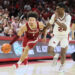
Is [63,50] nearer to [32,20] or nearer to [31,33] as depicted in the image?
[31,33]

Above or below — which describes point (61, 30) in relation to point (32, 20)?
below

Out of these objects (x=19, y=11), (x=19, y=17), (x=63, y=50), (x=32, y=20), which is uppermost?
(x=19, y=11)

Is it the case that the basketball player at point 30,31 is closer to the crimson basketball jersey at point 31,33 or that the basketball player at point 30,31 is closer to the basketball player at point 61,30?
the crimson basketball jersey at point 31,33

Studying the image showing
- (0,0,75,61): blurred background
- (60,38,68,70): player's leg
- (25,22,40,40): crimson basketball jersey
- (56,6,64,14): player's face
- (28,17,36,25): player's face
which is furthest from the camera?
(0,0,75,61): blurred background

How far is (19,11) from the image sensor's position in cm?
1300

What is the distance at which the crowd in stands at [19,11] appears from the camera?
944cm

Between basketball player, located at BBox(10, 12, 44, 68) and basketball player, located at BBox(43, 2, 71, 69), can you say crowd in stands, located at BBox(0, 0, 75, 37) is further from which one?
basketball player, located at BBox(10, 12, 44, 68)

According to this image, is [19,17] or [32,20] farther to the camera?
[19,17]

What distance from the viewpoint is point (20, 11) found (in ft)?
42.1

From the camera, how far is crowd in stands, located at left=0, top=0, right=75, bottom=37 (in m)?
9.44

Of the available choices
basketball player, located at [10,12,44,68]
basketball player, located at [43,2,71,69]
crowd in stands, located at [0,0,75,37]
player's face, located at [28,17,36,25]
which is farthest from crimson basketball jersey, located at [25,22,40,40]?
crowd in stands, located at [0,0,75,37]

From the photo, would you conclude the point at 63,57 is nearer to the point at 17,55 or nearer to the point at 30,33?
the point at 30,33

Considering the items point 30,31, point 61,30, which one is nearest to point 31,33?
point 30,31

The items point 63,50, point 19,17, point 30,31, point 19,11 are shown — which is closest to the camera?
point 30,31
